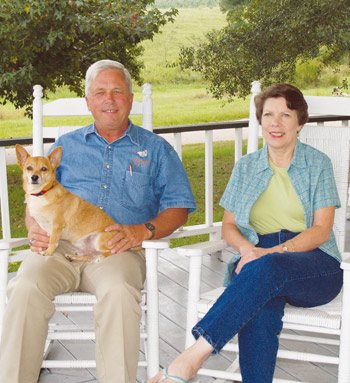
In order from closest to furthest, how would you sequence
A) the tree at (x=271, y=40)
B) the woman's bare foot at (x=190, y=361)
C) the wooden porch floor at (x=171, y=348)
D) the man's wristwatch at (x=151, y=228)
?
the woman's bare foot at (x=190, y=361)
the man's wristwatch at (x=151, y=228)
the wooden porch floor at (x=171, y=348)
the tree at (x=271, y=40)

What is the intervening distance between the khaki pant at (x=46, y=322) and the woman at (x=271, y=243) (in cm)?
18

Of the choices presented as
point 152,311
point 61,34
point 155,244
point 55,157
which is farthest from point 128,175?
point 61,34

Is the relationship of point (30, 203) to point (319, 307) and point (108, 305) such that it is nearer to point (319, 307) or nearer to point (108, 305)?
point (108, 305)

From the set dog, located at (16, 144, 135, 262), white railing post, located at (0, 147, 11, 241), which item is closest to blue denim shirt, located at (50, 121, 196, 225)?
dog, located at (16, 144, 135, 262)

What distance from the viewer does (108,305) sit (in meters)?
1.95

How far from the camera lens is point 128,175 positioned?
7.75 feet

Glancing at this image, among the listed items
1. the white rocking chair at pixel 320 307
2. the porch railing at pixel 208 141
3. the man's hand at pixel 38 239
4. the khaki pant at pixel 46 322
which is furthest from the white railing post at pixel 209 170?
the khaki pant at pixel 46 322

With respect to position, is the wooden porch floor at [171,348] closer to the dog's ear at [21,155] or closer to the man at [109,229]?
the man at [109,229]

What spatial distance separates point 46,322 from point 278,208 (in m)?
0.96

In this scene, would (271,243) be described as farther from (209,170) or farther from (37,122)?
(209,170)

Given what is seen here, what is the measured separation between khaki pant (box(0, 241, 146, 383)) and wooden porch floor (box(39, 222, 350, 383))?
425mm

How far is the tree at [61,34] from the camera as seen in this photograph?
5496 millimetres

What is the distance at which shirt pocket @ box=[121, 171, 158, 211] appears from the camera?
2361 millimetres

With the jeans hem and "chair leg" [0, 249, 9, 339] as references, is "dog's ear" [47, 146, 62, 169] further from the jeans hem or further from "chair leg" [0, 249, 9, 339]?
the jeans hem
